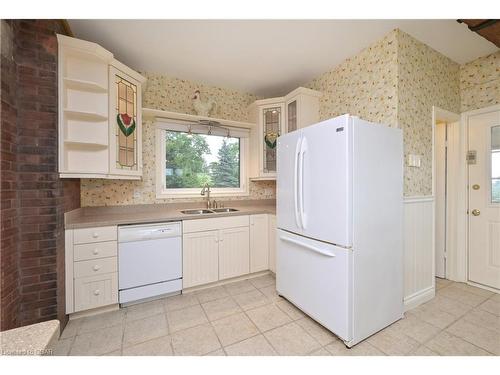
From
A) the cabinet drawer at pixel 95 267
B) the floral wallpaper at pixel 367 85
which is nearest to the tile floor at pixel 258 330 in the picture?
the cabinet drawer at pixel 95 267

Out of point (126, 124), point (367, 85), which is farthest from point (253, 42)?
point (126, 124)

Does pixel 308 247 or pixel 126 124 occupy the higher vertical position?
pixel 126 124

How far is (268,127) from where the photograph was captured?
9.78ft

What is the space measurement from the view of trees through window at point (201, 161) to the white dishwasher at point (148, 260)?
83cm

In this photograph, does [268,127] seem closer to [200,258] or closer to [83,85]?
[200,258]

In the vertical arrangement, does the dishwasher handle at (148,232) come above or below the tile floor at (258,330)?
above

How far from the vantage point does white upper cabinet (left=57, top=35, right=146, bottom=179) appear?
67.5 inches

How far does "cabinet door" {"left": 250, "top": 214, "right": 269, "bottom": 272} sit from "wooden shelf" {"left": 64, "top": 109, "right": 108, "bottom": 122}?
1.81 m

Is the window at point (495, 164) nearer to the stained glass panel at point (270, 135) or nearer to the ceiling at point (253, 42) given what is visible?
the ceiling at point (253, 42)

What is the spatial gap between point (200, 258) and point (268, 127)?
1928mm

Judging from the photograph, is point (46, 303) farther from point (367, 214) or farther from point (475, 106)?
point (475, 106)

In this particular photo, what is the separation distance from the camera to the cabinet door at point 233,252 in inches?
95.1

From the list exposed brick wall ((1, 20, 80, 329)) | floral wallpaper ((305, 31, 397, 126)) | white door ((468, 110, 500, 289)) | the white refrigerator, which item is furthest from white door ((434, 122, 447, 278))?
exposed brick wall ((1, 20, 80, 329))

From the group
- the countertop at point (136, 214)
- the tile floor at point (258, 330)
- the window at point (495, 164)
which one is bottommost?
the tile floor at point (258, 330)
